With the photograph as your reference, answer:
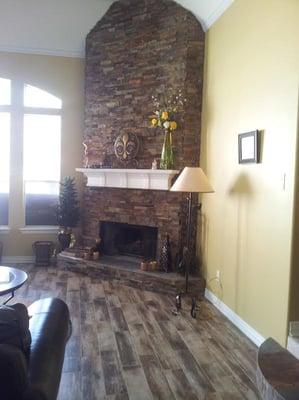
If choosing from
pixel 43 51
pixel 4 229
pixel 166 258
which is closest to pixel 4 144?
pixel 4 229

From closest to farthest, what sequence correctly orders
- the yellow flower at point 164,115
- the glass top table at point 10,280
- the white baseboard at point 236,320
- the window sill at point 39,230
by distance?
the glass top table at point 10,280, the white baseboard at point 236,320, the yellow flower at point 164,115, the window sill at point 39,230

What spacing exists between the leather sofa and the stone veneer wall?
2.93 m

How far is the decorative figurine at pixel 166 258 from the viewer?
4645 millimetres

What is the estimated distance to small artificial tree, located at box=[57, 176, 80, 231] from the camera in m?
5.40

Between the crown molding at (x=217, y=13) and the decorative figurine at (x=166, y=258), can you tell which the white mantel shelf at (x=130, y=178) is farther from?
the crown molding at (x=217, y=13)

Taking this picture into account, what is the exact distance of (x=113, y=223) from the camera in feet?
17.7

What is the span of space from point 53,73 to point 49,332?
188 inches

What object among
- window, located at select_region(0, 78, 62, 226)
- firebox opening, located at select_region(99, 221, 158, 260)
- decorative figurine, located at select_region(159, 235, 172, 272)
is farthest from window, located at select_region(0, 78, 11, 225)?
decorative figurine, located at select_region(159, 235, 172, 272)

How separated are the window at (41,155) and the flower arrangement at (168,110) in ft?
6.07

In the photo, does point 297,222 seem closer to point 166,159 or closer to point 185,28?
point 166,159

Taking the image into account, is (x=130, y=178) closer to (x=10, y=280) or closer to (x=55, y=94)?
(x=55, y=94)

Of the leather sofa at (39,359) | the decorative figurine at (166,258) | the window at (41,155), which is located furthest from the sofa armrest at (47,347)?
the window at (41,155)

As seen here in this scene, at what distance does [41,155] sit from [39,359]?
4.67m

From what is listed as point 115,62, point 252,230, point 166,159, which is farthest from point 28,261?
point 252,230
